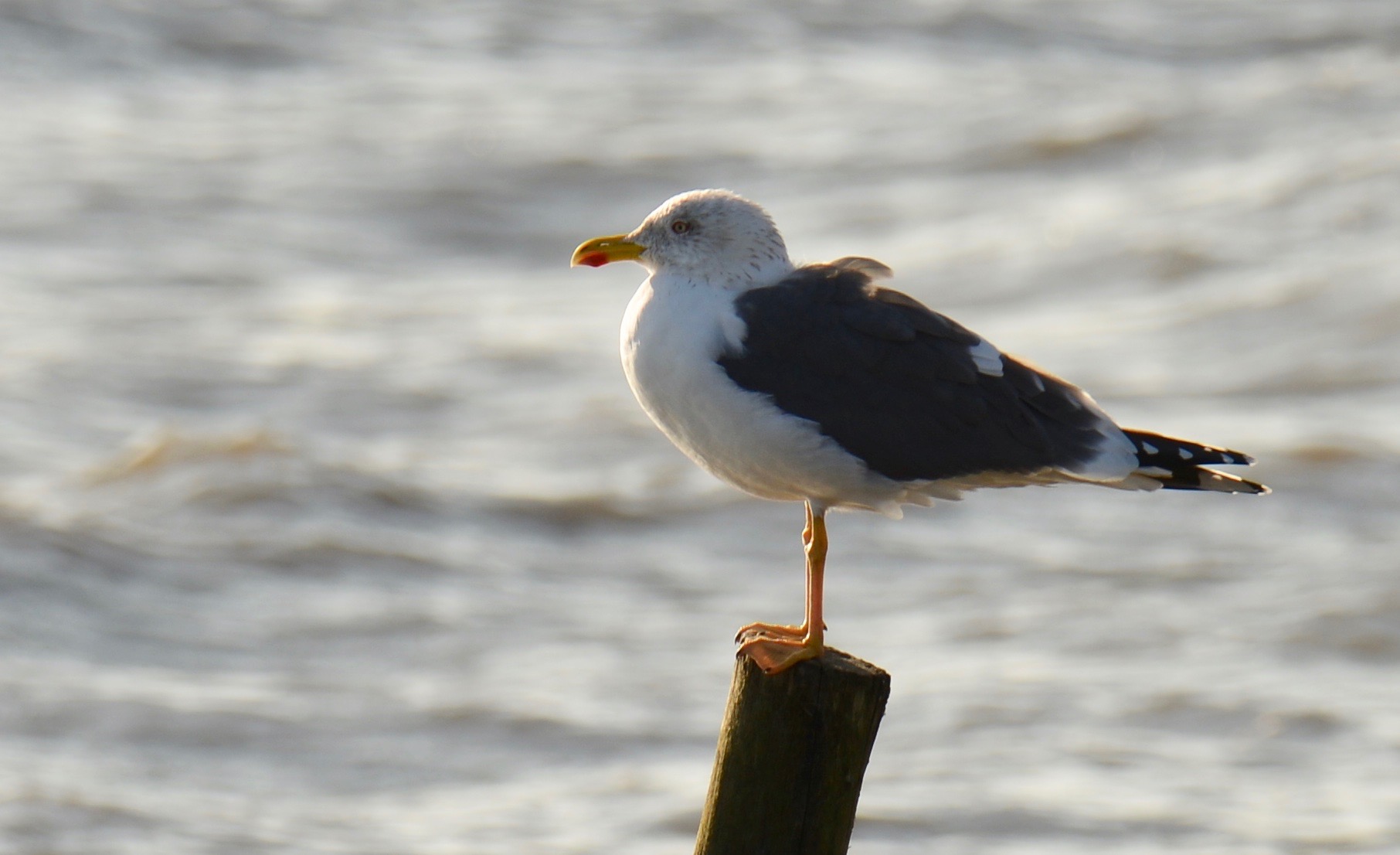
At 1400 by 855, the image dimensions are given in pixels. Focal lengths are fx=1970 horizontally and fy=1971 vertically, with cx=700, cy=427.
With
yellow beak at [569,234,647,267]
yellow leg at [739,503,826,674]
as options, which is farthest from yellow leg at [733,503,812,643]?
yellow beak at [569,234,647,267]

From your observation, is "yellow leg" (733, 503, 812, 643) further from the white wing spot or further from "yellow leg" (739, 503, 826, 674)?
the white wing spot

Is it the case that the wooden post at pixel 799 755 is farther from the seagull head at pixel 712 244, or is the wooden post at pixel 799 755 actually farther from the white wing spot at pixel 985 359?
the seagull head at pixel 712 244

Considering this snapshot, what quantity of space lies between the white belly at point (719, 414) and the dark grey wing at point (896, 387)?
3 centimetres

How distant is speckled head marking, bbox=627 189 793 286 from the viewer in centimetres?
425

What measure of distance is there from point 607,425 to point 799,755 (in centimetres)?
787

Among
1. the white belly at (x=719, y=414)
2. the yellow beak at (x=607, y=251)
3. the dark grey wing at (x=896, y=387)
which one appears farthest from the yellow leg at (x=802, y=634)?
the yellow beak at (x=607, y=251)

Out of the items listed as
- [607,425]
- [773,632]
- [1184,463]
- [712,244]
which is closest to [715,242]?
[712,244]

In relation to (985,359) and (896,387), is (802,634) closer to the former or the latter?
(896,387)

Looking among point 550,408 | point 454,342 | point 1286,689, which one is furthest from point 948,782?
point 454,342

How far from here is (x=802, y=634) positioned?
435cm

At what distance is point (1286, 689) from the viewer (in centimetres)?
873

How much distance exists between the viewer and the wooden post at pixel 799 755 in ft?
12.8

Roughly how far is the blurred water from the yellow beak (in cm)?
341

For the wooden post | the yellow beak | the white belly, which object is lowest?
the wooden post
